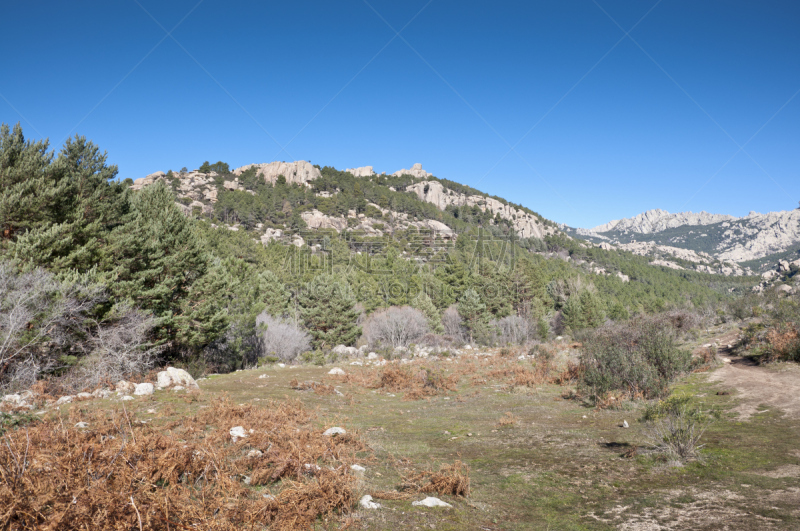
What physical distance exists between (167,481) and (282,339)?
2978 centimetres

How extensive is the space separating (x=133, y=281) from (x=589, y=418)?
17.6 metres

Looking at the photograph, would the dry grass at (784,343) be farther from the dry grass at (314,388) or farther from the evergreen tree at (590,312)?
the evergreen tree at (590,312)

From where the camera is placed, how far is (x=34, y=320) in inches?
456

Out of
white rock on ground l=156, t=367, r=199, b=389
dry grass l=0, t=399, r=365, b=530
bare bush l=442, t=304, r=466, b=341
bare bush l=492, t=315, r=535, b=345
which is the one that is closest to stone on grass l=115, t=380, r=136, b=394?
white rock on ground l=156, t=367, r=199, b=389

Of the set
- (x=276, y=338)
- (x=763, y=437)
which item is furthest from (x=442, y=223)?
(x=763, y=437)

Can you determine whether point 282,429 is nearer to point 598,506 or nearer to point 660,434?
point 598,506

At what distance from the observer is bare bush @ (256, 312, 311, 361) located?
32.0 meters

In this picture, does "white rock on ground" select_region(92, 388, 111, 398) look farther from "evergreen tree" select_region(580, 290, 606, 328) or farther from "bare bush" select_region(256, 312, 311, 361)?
"evergreen tree" select_region(580, 290, 606, 328)

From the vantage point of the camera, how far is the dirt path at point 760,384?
27.9 ft

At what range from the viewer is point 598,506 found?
4391mm

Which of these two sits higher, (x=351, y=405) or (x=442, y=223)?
(x=442, y=223)

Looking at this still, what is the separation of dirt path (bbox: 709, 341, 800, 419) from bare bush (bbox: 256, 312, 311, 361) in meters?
27.7

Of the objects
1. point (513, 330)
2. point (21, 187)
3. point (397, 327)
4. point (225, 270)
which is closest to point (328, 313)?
point (397, 327)

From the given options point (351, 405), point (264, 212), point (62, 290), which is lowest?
point (351, 405)
